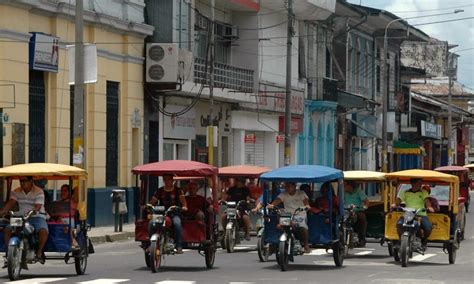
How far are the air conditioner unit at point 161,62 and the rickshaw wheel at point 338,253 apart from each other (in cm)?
1745

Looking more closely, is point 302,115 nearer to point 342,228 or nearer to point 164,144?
point 164,144

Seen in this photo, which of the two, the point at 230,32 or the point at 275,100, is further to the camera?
the point at 275,100

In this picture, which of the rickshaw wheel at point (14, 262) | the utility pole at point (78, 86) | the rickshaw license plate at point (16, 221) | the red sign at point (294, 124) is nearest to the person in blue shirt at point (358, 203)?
the utility pole at point (78, 86)

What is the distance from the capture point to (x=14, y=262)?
20.3m

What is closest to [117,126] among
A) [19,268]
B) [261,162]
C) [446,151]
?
[261,162]

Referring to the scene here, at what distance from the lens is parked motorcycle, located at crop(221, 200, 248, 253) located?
28.3m

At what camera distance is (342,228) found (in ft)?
81.0

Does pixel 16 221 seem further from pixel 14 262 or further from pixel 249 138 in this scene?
pixel 249 138

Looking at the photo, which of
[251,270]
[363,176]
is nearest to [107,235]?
[363,176]

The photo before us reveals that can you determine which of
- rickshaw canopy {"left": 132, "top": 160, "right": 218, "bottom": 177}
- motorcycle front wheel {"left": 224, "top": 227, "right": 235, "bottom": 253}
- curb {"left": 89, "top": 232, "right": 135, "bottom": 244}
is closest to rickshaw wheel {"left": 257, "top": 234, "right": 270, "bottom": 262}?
rickshaw canopy {"left": 132, "top": 160, "right": 218, "bottom": 177}

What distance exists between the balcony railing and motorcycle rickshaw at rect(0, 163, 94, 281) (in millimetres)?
21953

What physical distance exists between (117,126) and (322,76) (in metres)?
22.4

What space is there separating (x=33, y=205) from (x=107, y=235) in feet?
40.2

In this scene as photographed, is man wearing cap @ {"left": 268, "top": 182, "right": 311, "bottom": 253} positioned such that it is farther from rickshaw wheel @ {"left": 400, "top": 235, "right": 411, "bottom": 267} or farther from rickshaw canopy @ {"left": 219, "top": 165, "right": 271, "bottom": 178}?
rickshaw canopy @ {"left": 219, "top": 165, "right": 271, "bottom": 178}
